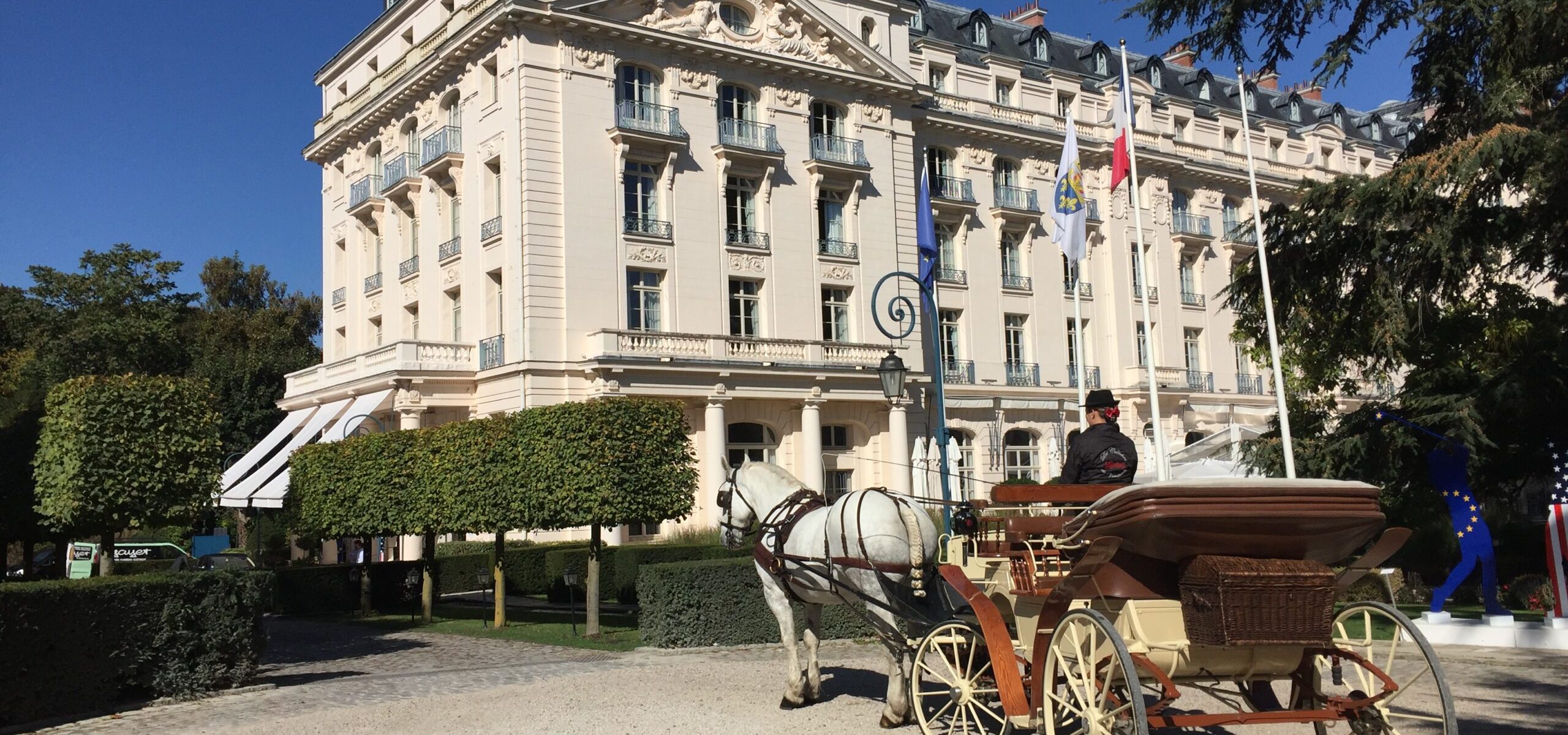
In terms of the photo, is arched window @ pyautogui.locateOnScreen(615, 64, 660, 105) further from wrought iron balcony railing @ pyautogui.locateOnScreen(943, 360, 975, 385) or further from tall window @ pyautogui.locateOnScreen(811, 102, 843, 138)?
wrought iron balcony railing @ pyautogui.locateOnScreen(943, 360, 975, 385)

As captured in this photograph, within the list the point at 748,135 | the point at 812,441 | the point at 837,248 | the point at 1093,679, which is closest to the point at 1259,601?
the point at 1093,679

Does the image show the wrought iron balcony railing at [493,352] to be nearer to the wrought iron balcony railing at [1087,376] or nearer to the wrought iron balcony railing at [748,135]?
the wrought iron balcony railing at [748,135]

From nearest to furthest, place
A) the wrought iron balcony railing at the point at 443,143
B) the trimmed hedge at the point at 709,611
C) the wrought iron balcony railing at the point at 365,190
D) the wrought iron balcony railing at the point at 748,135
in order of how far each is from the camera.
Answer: the trimmed hedge at the point at 709,611, the wrought iron balcony railing at the point at 443,143, the wrought iron balcony railing at the point at 748,135, the wrought iron balcony railing at the point at 365,190

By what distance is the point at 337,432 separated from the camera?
3456cm

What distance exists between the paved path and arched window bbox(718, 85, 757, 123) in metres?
23.4

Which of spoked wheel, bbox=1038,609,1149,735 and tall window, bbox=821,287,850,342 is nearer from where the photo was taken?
spoked wheel, bbox=1038,609,1149,735

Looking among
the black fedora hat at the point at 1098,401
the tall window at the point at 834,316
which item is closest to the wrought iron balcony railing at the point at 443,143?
the tall window at the point at 834,316

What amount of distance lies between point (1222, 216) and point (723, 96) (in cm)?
2471

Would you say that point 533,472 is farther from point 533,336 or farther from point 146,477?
point 533,336

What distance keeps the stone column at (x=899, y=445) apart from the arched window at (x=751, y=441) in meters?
3.65

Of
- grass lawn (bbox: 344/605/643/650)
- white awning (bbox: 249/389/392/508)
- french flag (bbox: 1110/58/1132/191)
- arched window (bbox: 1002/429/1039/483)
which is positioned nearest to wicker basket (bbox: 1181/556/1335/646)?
grass lawn (bbox: 344/605/643/650)

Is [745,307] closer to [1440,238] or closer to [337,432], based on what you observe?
[337,432]

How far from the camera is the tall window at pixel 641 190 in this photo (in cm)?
3462

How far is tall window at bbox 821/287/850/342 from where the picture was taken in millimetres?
38094
